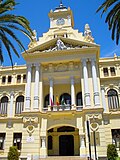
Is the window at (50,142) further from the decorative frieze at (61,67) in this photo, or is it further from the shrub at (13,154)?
the decorative frieze at (61,67)

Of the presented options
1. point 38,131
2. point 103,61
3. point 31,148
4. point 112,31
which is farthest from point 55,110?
point 112,31

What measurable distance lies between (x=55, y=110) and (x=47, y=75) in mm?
5402

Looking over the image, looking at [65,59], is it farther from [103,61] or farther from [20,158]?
[20,158]

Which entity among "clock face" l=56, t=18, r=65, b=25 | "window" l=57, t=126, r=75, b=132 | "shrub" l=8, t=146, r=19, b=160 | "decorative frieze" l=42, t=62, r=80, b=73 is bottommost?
"shrub" l=8, t=146, r=19, b=160

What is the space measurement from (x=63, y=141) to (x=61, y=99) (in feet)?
18.9

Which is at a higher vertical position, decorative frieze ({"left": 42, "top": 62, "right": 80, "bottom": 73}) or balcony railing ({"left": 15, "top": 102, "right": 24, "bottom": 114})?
decorative frieze ({"left": 42, "top": 62, "right": 80, "bottom": 73})

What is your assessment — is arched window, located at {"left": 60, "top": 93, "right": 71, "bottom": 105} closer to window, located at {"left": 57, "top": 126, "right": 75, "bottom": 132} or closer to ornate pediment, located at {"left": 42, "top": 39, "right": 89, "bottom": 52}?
window, located at {"left": 57, "top": 126, "right": 75, "bottom": 132}

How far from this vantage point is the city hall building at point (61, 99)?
26703 mm

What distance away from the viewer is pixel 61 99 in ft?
103

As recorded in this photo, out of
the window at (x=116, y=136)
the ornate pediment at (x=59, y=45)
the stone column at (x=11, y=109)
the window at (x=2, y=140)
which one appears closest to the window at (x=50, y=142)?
the stone column at (x=11, y=109)

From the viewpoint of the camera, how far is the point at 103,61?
1296 inches

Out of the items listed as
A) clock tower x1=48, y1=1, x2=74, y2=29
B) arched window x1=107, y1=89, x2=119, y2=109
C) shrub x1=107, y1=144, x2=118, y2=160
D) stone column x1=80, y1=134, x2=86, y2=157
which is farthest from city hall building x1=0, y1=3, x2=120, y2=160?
clock tower x1=48, y1=1, x2=74, y2=29

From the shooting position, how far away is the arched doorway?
29094mm

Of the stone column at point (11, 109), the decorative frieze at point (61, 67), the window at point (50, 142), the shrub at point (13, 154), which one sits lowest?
the shrub at point (13, 154)
